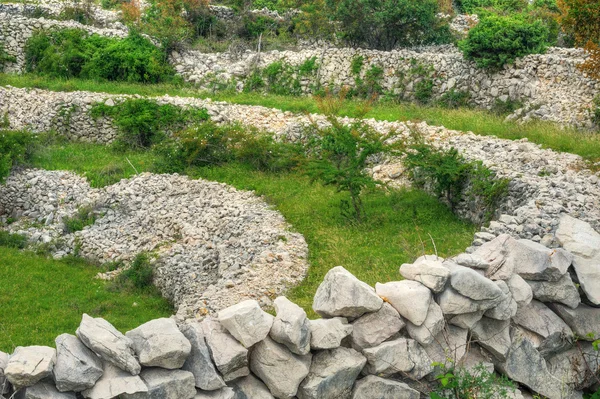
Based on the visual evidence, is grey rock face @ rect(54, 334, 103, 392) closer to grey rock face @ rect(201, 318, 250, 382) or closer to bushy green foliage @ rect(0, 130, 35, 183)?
grey rock face @ rect(201, 318, 250, 382)

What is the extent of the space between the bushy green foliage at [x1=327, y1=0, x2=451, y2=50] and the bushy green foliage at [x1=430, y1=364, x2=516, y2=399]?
1767 cm

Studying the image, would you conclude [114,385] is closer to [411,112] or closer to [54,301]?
[54,301]

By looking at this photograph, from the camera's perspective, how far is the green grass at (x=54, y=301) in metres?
10.1

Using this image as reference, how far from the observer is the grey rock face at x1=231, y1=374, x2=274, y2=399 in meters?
7.01

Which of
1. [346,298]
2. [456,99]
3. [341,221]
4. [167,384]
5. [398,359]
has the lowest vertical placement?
[456,99]

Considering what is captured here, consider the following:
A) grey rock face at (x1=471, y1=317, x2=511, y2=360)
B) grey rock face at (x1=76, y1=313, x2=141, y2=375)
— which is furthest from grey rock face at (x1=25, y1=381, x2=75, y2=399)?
grey rock face at (x1=471, y1=317, x2=511, y2=360)

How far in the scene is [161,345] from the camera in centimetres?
649

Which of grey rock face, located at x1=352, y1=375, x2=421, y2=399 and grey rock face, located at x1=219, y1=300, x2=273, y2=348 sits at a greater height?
grey rock face, located at x1=219, y1=300, x2=273, y2=348

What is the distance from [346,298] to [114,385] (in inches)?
90.8

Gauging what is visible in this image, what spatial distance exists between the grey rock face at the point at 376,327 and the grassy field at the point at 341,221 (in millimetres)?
1886

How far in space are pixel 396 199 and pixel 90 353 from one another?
8358 mm

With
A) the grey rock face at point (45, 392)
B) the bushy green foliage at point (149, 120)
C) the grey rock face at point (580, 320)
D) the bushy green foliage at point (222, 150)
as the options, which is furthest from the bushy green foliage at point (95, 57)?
the grey rock face at point (45, 392)

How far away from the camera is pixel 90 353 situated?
6.47 metres

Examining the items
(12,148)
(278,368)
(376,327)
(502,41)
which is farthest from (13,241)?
(502,41)
